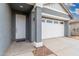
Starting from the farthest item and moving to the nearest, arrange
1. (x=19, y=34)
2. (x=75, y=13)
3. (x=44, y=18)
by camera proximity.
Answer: (x=75, y=13), (x=44, y=18), (x=19, y=34)

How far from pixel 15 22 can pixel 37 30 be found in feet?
7.82

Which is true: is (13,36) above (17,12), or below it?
below

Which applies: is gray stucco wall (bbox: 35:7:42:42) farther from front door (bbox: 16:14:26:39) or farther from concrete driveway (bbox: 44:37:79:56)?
front door (bbox: 16:14:26:39)

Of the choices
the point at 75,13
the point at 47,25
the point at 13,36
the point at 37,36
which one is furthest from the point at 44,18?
the point at 75,13

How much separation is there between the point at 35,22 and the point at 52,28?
362 cm

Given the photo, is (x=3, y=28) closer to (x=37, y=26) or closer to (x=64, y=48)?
(x=37, y=26)

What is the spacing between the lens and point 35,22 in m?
5.04

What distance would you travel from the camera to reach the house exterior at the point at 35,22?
193 inches

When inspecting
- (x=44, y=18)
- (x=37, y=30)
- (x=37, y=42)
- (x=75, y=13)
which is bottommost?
(x=37, y=42)

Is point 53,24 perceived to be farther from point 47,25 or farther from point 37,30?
point 37,30

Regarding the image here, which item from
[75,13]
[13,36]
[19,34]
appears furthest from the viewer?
[75,13]

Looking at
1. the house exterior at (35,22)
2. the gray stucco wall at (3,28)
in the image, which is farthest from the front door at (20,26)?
the gray stucco wall at (3,28)

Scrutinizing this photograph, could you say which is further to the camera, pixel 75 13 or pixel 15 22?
pixel 75 13

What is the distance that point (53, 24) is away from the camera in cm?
834
